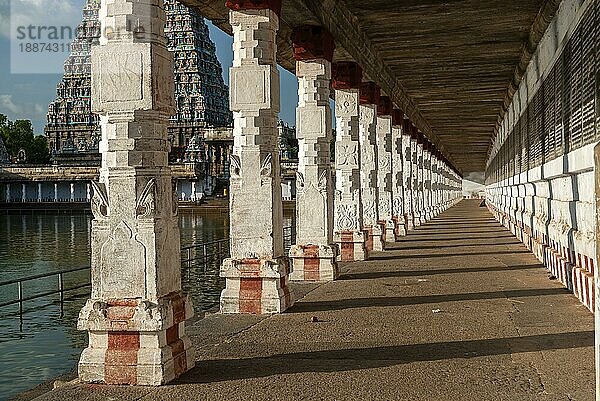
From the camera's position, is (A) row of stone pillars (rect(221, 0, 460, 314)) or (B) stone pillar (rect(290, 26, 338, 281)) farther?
(B) stone pillar (rect(290, 26, 338, 281))

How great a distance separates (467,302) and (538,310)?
109 centimetres

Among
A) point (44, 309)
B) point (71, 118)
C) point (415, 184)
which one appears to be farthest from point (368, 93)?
point (71, 118)

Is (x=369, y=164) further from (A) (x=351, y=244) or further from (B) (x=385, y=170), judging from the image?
(B) (x=385, y=170)

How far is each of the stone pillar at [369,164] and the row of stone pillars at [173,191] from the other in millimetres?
31

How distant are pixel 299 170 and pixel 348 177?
335cm

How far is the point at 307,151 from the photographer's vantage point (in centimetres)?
1424

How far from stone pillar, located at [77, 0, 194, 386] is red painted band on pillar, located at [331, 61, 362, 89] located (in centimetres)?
1065

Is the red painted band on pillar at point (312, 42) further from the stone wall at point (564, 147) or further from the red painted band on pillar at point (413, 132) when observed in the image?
the red painted band on pillar at point (413, 132)

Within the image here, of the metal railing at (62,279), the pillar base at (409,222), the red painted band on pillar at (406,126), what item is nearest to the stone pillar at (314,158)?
the metal railing at (62,279)

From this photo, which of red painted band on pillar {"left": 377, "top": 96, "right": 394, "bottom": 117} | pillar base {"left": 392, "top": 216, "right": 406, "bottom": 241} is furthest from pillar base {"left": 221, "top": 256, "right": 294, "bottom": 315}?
pillar base {"left": 392, "top": 216, "right": 406, "bottom": 241}

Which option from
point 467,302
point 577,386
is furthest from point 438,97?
point 577,386

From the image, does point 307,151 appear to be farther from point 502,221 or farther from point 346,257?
point 502,221

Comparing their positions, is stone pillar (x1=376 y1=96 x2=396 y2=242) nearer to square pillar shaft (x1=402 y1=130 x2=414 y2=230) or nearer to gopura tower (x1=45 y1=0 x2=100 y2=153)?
square pillar shaft (x1=402 y1=130 x2=414 y2=230)

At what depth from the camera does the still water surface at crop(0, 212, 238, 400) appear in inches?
516
